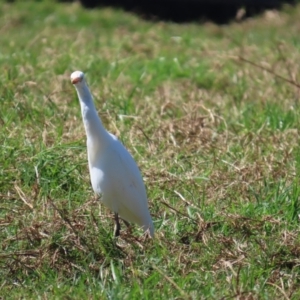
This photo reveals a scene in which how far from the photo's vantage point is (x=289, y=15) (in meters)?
11.7

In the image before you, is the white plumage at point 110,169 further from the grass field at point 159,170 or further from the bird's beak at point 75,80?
the grass field at point 159,170

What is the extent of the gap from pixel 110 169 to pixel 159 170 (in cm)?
99

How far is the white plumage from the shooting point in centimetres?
430

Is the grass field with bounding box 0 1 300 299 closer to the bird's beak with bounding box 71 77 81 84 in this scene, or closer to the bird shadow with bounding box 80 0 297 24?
the bird's beak with bounding box 71 77 81 84

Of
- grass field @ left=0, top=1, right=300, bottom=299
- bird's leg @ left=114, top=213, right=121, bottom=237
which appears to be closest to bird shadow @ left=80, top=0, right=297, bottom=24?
grass field @ left=0, top=1, right=300, bottom=299

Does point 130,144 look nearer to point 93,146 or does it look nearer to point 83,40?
point 93,146

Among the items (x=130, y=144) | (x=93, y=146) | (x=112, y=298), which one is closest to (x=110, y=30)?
(x=130, y=144)

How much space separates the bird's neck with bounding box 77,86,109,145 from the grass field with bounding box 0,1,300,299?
0.34m

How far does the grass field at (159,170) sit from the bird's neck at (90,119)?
13.5 inches

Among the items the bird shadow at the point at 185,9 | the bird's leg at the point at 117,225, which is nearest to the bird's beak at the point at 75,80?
the bird's leg at the point at 117,225

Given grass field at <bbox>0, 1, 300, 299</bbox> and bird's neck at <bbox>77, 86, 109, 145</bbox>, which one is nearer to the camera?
grass field at <bbox>0, 1, 300, 299</bbox>

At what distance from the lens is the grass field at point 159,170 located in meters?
4.07

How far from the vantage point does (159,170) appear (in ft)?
17.5

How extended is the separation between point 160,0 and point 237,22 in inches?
41.8
